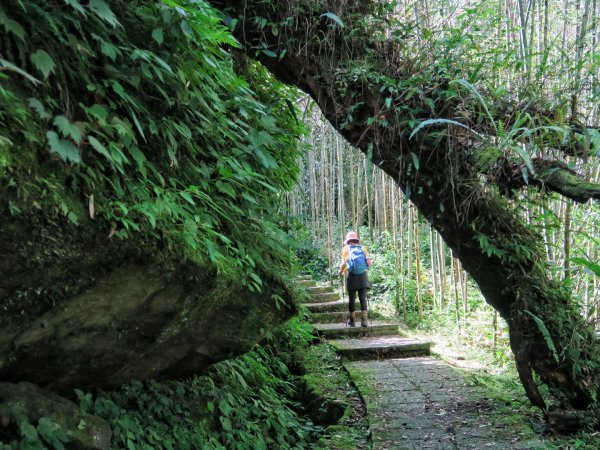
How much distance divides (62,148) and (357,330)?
575cm

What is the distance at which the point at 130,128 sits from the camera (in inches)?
74.2

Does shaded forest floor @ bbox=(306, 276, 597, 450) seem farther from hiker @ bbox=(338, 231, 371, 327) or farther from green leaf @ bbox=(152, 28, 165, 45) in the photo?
green leaf @ bbox=(152, 28, 165, 45)

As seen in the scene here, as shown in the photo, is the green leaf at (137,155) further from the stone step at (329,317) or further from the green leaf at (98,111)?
the stone step at (329,317)

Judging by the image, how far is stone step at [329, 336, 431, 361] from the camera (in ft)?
19.5

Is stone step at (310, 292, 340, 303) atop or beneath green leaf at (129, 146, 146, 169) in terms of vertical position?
beneath

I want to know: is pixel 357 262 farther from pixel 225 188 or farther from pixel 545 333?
pixel 225 188

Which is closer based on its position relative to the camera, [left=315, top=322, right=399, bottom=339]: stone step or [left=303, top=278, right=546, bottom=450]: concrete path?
[left=303, top=278, right=546, bottom=450]: concrete path

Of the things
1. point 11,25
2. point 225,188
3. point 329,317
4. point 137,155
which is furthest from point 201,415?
point 329,317

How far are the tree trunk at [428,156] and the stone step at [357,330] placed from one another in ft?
10.5

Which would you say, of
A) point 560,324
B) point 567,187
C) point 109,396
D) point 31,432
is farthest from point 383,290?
point 31,432

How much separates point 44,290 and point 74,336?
30 centimetres

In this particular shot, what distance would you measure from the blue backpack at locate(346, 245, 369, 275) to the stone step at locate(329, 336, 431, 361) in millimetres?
998

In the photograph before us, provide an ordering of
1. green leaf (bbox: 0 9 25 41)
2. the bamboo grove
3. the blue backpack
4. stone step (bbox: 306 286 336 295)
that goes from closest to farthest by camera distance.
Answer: green leaf (bbox: 0 9 25 41) < the bamboo grove < the blue backpack < stone step (bbox: 306 286 336 295)

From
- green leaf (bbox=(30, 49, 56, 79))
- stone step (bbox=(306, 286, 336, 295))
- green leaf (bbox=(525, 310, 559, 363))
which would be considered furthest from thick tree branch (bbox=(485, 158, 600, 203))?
stone step (bbox=(306, 286, 336, 295))
